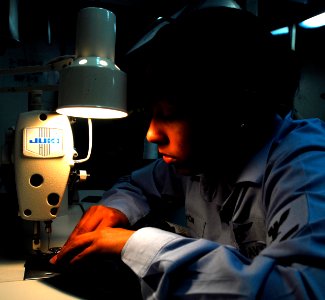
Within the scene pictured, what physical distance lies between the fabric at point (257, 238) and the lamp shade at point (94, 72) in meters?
0.32

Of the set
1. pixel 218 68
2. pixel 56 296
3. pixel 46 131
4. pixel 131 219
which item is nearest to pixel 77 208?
pixel 131 219

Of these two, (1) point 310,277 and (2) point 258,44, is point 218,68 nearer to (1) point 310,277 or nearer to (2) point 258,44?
(2) point 258,44

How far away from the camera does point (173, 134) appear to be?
78cm

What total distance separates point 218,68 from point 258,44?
11 centimetres

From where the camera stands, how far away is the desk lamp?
782 millimetres

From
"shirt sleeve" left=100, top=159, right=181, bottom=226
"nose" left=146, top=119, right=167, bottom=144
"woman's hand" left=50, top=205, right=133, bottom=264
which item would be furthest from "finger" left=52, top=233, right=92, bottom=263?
"shirt sleeve" left=100, top=159, right=181, bottom=226

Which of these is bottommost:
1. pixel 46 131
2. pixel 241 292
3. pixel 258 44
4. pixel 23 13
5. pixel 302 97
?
pixel 241 292

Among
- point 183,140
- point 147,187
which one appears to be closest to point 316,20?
point 183,140

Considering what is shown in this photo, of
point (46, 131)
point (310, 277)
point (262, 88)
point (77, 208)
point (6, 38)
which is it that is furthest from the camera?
point (77, 208)

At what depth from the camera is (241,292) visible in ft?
1.54

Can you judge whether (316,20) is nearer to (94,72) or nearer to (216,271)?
(94,72)

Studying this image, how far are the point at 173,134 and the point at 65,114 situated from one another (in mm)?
331

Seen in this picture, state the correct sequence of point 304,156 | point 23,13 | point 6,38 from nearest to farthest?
point 304,156, point 6,38, point 23,13

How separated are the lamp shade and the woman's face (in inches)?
4.0
